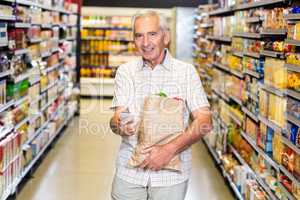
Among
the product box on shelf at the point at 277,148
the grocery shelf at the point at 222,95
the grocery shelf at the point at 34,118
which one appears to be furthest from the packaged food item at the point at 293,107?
the grocery shelf at the point at 34,118

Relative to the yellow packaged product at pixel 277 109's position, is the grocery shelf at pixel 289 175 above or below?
below

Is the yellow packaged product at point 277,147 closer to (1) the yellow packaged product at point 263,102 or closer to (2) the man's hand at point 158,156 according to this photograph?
(1) the yellow packaged product at point 263,102

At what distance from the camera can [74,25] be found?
34.4 ft

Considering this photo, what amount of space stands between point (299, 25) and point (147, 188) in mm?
1599

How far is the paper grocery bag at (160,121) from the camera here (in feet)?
8.13

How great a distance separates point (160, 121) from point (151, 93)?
19 cm

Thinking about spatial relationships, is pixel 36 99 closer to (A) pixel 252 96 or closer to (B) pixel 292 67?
(A) pixel 252 96

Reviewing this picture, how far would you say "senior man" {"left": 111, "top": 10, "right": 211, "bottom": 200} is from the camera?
8.36ft

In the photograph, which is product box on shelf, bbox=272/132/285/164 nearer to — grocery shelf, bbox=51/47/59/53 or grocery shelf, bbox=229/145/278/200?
grocery shelf, bbox=229/145/278/200

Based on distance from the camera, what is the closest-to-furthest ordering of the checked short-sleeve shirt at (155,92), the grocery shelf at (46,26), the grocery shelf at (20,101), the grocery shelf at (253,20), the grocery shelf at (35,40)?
the checked short-sleeve shirt at (155,92) → the grocery shelf at (253,20) → the grocery shelf at (20,101) → the grocery shelf at (35,40) → the grocery shelf at (46,26)

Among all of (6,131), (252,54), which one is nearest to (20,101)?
(6,131)

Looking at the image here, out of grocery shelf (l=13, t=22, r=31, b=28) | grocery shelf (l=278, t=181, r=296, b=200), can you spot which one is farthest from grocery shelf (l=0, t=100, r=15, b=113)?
grocery shelf (l=278, t=181, r=296, b=200)

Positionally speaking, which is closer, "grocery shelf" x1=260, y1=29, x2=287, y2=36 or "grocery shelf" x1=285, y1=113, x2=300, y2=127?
"grocery shelf" x1=285, y1=113, x2=300, y2=127

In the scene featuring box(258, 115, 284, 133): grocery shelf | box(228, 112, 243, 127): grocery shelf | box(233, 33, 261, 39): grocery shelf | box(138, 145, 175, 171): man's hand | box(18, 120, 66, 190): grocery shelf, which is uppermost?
box(233, 33, 261, 39): grocery shelf
